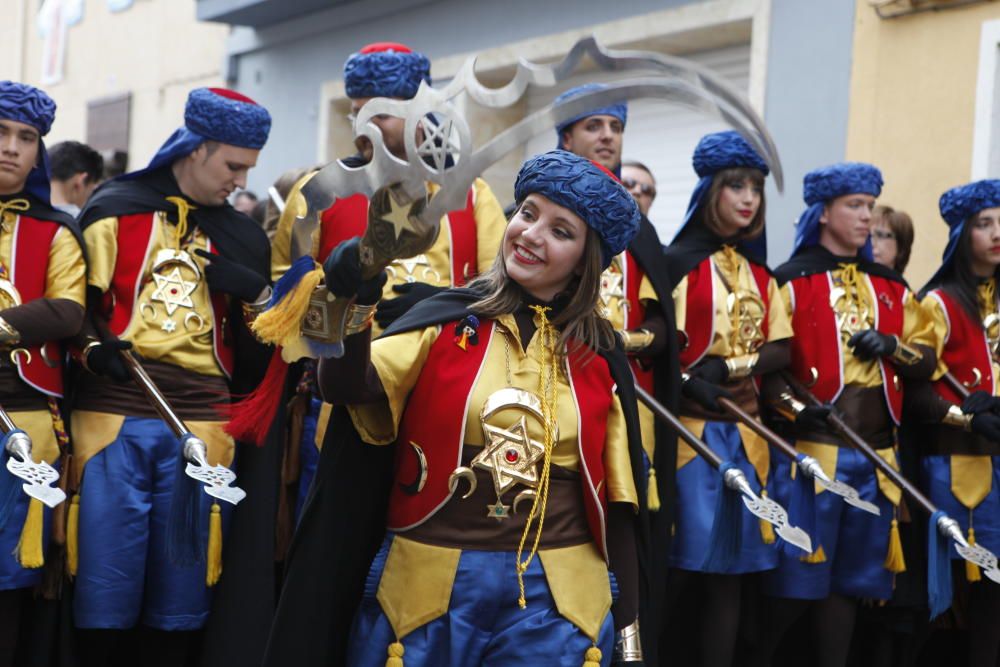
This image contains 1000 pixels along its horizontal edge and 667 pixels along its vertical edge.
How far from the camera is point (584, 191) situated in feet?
10.1

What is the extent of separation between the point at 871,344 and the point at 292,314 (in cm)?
336

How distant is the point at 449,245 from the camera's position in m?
4.65

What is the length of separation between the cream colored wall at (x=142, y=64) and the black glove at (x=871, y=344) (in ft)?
33.9

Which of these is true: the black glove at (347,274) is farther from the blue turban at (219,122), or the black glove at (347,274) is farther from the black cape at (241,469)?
the black cape at (241,469)

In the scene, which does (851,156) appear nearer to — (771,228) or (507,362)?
(771,228)

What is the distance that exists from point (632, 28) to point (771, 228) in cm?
189

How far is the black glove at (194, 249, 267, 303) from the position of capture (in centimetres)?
471

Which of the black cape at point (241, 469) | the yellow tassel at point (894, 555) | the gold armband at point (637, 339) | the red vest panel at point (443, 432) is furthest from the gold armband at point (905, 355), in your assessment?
Answer: the red vest panel at point (443, 432)

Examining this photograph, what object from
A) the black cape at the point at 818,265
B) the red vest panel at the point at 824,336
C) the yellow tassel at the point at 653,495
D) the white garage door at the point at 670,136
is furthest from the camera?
the white garage door at the point at 670,136

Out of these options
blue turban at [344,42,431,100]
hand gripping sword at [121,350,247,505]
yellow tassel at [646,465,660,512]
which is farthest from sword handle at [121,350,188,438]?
yellow tassel at [646,465,660,512]

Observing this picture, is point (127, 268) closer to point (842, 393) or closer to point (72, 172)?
point (72, 172)

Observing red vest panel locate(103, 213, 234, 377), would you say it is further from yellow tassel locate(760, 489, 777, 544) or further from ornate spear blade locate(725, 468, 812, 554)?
yellow tassel locate(760, 489, 777, 544)

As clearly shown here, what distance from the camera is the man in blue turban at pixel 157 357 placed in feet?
14.8

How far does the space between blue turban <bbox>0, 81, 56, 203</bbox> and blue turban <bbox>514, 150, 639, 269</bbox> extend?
1958mm
